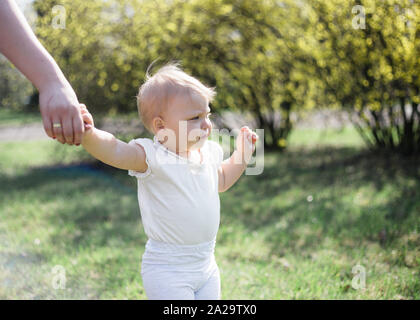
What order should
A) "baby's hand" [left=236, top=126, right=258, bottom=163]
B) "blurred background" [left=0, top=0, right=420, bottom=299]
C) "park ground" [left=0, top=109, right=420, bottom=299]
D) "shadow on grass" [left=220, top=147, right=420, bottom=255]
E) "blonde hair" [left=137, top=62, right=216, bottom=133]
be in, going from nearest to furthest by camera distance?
1. "blonde hair" [left=137, top=62, right=216, bottom=133]
2. "baby's hand" [left=236, top=126, right=258, bottom=163]
3. "park ground" [left=0, top=109, right=420, bottom=299]
4. "blurred background" [left=0, top=0, right=420, bottom=299]
5. "shadow on grass" [left=220, top=147, right=420, bottom=255]

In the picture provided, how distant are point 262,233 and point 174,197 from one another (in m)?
2.10

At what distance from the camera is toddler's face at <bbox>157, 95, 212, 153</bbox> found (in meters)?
1.54

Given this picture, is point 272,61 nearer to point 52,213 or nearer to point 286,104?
point 286,104

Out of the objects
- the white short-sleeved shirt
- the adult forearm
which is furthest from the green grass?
the adult forearm

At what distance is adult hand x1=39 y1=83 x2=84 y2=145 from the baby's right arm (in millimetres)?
98

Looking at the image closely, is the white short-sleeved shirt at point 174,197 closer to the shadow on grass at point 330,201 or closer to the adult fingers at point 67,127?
the adult fingers at point 67,127

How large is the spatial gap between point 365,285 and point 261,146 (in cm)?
456

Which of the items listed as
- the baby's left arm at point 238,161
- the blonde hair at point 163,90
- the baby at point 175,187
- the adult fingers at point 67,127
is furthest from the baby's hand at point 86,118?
the baby's left arm at point 238,161

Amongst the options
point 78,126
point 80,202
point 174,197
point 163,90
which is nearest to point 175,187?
point 174,197

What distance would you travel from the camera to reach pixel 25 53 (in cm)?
119

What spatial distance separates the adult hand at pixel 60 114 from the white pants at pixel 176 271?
0.61m

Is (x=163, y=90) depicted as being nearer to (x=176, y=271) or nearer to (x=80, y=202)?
(x=176, y=271)

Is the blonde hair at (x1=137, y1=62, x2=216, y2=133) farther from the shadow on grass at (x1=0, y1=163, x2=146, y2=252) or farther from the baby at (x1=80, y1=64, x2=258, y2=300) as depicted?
the shadow on grass at (x1=0, y1=163, x2=146, y2=252)

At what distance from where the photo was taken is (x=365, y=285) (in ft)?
8.30
